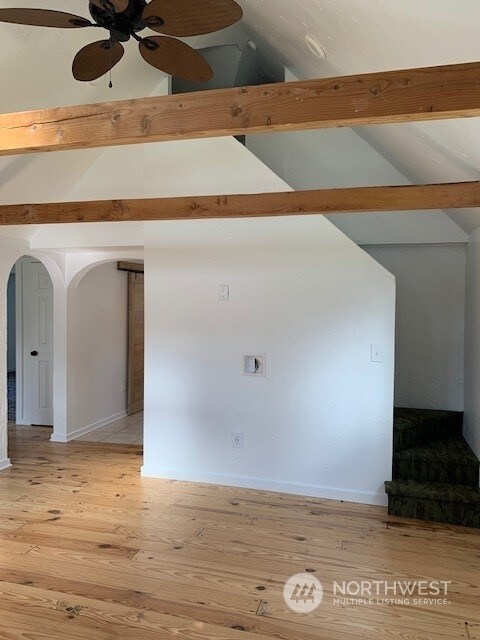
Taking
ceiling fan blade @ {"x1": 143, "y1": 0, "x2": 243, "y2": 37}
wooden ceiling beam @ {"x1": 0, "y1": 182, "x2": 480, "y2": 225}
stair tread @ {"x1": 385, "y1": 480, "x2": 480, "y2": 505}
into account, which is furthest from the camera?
stair tread @ {"x1": 385, "y1": 480, "x2": 480, "y2": 505}

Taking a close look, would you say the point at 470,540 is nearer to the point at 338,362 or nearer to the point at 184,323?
the point at 338,362

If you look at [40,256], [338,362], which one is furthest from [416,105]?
[40,256]

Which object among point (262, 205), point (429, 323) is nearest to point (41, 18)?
point (262, 205)

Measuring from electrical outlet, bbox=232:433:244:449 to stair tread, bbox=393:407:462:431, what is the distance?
4.29 feet

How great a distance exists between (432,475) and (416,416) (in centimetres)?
63

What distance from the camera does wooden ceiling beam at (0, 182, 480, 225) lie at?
2.61 meters

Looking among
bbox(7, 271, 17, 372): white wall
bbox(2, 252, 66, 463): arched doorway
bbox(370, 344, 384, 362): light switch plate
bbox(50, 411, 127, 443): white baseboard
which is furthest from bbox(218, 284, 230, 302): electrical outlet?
bbox(7, 271, 17, 372): white wall

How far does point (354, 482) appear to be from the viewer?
3510 mm

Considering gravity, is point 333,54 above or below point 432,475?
above

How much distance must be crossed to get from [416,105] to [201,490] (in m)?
3.27

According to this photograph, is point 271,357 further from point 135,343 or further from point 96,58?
point 135,343

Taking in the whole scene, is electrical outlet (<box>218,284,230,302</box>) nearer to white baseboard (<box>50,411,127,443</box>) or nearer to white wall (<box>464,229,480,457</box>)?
white wall (<box>464,229,480,457</box>)

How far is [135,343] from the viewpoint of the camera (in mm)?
6359

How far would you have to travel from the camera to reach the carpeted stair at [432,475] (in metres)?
3.14
